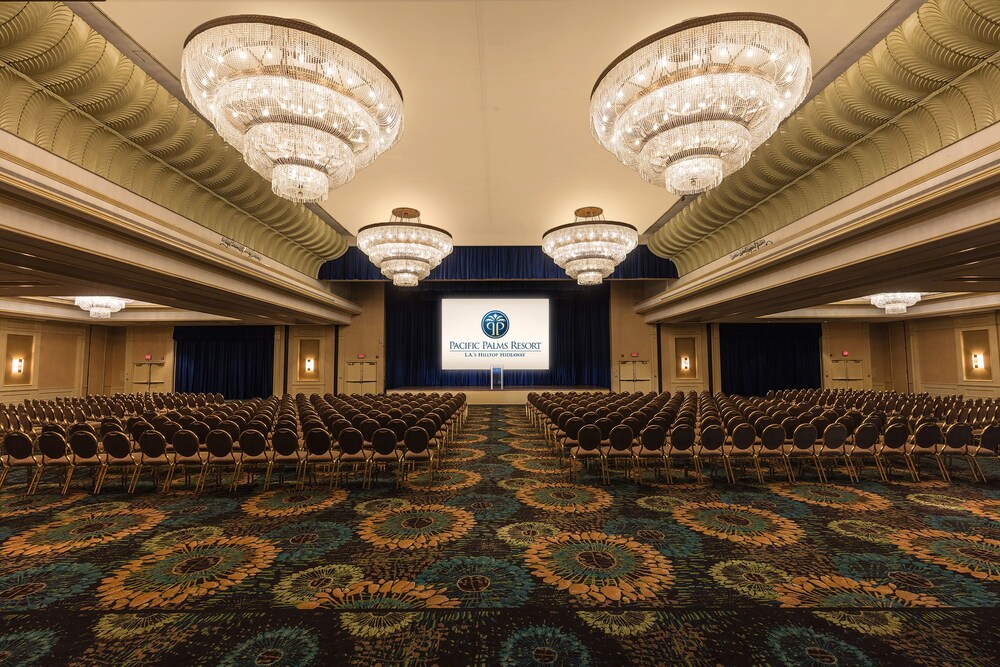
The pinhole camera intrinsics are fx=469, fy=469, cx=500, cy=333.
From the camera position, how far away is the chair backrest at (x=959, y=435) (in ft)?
19.7

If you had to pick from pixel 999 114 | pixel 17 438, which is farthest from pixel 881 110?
pixel 17 438

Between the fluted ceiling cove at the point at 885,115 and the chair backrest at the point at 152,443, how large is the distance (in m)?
9.03

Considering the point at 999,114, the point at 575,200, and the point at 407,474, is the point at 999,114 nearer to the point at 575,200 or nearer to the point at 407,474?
the point at 575,200

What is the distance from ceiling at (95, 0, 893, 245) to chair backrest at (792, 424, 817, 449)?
428 centimetres

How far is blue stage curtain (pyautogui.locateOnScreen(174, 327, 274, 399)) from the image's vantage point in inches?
725

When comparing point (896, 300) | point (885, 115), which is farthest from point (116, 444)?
point (896, 300)

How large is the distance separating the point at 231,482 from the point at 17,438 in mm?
2449

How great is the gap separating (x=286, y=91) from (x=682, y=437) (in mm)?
5576

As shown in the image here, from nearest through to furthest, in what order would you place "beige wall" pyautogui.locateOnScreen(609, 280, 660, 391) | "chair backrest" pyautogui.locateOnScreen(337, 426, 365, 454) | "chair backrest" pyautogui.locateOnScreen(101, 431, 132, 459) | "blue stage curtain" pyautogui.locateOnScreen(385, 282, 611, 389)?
"chair backrest" pyautogui.locateOnScreen(101, 431, 132, 459) → "chair backrest" pyautogui.locateOnScreen(337, 426, 365, 454) → "beige wall" pyautogui.locateOnScreen(609, 280, 660, 391) → "blue stage curtain" pyautogui.locateOnScreen(385, 282, 611, 389)

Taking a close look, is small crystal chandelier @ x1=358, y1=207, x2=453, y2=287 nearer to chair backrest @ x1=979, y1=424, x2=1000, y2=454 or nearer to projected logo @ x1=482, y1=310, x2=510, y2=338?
chair backrest @ x1=979, y1=424, x2=1000, y2=454

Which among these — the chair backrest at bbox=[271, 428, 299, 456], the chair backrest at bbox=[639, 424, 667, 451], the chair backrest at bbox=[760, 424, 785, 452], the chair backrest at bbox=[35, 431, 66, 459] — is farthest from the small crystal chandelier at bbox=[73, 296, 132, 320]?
the chair backrest at bbox=[760, 424, 785, 452]

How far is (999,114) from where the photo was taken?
14.1 feet

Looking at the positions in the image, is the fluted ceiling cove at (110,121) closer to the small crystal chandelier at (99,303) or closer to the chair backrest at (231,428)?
the chair backrest at (231,428)

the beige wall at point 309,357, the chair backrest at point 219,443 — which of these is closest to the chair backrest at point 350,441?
the chair backrest at point 219,443
